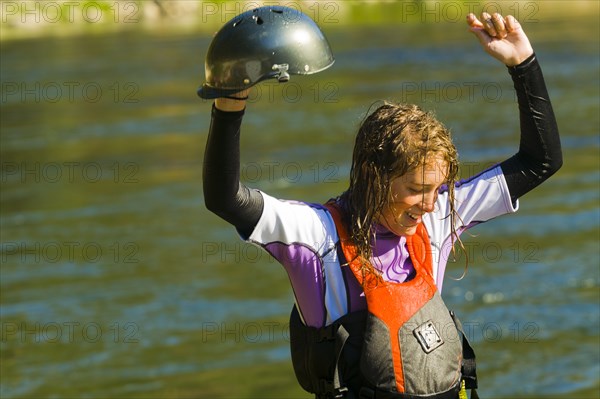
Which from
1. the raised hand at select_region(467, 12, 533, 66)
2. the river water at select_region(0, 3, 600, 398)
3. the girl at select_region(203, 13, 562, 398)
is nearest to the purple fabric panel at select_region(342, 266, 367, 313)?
the girl at select_region(203, 13, 562, 398)

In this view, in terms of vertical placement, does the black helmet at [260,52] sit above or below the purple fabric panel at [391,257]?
above

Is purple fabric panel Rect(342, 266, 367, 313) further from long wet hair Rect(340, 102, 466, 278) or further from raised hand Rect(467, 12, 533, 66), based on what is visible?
raised hand Rect(467, 12, 533, 66)

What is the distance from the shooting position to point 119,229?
12.7 m

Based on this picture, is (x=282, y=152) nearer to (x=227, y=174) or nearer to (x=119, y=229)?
(x=119, y=229)

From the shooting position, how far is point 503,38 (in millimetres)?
3900

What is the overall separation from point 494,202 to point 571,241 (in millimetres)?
7520

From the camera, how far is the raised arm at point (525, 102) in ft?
12.8

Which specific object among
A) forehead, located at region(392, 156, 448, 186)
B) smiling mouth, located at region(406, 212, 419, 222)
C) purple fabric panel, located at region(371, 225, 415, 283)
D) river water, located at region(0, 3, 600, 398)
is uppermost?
forehead, located at region(392, 156, 448, 186)

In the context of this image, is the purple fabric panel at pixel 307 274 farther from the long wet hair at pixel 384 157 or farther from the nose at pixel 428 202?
the nose at pixel 428 202

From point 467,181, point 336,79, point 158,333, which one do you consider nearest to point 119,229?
point 158,333

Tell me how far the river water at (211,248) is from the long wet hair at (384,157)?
14.3 ft

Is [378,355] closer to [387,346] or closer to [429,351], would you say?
[387,346]

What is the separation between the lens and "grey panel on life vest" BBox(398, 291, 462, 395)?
12.1 ft

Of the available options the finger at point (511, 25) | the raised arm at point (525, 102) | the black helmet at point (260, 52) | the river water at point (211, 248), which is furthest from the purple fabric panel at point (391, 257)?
the river water at point (211, 248)
